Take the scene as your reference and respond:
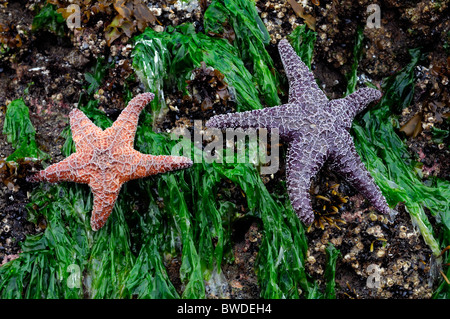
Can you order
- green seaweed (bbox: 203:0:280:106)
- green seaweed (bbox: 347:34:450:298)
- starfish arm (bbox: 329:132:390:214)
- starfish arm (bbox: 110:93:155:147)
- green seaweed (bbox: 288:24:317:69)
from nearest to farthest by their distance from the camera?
1. starfish arm (bbox: 110:93:155:147)
2. starfish arm (bbox: 329:132:390:214)
3. green seaweed (bbox: 347:34:450:298)
4. green seaweed (bbox: 203:0:280:106)
5. green seaweed (bbox: 288:24:317:69)

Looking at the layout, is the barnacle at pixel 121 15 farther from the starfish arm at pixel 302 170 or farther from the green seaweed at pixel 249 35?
the starfish arm at pixel 302 170

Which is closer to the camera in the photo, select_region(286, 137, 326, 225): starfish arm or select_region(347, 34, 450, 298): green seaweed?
select_region(286, 137, 326, 225): starfish arm

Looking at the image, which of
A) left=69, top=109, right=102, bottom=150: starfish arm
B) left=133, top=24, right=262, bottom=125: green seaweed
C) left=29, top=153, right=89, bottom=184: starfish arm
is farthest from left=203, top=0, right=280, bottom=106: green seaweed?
left=29, top=153, right=89, bottom=184: starfish arm

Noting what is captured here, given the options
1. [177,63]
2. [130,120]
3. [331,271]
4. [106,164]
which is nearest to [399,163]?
[331,271]

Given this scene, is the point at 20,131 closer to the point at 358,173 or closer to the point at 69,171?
the point at 69,171

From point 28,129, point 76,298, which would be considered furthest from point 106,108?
point 76,298

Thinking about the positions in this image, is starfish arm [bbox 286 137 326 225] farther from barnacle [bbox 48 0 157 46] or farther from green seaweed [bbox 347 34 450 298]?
barnacle [bbox 48 0 157 46]
